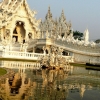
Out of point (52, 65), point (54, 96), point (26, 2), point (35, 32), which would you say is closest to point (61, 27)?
point (35, 32)

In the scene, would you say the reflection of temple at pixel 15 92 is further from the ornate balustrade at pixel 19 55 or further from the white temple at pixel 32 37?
the white temple at pixel 32 37

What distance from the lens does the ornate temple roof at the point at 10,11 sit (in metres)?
38.2

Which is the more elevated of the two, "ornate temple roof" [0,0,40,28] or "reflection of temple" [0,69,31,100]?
"ornate temple roof" [0,0,40,28]

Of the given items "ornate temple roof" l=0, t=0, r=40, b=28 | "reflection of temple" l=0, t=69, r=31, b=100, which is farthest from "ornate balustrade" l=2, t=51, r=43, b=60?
"reflection of temple" l=0, t=69, r=31, b=100

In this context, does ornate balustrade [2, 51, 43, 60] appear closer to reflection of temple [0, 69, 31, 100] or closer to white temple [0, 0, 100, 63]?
white temple [0, 0, 100, 63]

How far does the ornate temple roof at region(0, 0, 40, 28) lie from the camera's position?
125ft

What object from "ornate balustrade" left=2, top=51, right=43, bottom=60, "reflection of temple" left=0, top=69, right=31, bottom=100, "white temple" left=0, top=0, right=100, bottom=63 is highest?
"white temple" left=0, top=0, right=100, bottom=63

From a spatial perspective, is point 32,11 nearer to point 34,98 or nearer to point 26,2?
point 26,2

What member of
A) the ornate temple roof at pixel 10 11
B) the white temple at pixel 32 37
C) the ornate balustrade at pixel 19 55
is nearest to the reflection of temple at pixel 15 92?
the ornate balustrade at pixel 19 55

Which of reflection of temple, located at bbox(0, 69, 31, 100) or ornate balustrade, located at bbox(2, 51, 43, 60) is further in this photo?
ornate balustrade, located at bbox(2, 51, 43, 60)

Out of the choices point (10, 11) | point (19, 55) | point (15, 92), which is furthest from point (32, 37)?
point (15, 92)

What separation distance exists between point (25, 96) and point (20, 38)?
124ft

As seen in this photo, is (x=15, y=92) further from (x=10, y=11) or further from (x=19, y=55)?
(x=10, y=11)

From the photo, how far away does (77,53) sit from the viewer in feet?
90.3
